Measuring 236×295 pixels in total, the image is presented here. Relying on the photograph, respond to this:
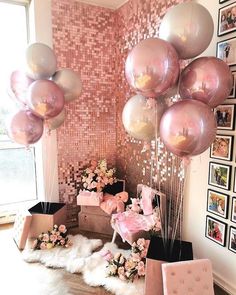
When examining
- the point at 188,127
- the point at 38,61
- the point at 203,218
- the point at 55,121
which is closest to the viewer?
the point at 188,127

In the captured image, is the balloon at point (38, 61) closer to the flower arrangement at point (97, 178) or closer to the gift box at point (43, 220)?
the flower arrangement at point (97, 178)

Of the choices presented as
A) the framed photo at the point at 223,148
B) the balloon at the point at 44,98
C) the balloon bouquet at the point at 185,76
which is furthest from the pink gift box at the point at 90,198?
the balloon bouquet at the point at 185,76

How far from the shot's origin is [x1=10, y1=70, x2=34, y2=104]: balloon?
2.14 m

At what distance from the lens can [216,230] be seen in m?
1.98

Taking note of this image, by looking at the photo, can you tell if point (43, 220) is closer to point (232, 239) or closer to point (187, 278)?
point (187, 278)

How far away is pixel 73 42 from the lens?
113 inches

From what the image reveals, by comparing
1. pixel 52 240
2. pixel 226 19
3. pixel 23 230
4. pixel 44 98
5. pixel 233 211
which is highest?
pixel 226 19

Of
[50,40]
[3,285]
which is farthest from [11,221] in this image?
[50,40]

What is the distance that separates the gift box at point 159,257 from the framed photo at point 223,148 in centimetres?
75

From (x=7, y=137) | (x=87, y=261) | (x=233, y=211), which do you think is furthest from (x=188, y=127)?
(x=7, y=137)

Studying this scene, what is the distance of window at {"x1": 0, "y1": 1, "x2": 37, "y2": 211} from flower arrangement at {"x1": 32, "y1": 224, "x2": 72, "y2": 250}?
0.85 m

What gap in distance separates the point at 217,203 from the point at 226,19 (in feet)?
4.52

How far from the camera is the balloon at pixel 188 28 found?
1.42m

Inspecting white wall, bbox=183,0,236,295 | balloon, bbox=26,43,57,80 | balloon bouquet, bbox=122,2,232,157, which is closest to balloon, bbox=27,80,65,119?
balloon, bbox=26,43,57,80
